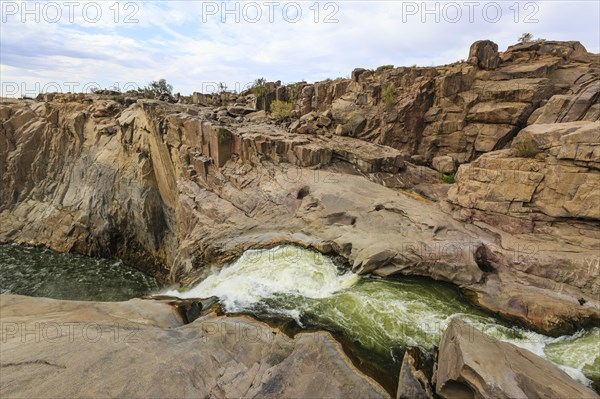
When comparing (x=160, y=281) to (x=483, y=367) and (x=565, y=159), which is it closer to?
(x=483, y=367)

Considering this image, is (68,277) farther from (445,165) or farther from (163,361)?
(445,165)

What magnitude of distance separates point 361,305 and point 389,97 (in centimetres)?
2199

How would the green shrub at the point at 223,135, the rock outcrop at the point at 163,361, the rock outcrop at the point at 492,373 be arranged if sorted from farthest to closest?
the green shrub at the point at 223,135 → the rock outcrop at the point at 163,361 → the rock outcrop at the point at 492,373

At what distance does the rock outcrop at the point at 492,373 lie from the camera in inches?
215

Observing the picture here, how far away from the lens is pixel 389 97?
89.5ft

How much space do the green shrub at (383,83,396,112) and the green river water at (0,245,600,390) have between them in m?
19.1

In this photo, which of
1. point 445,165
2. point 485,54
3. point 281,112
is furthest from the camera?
point 485,54

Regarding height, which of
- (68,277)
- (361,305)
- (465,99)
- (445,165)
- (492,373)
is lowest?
(68,277)

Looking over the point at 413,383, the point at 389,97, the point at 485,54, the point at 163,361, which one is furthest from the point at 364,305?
the point at 485,54

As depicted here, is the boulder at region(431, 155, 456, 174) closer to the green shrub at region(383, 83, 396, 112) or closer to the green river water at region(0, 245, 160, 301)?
the green shrub at region(383, 83, 396, 112)

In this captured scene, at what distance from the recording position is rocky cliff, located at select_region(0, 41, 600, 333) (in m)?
11.9

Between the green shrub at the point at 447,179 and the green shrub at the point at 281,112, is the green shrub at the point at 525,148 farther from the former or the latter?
the green shrub at the point at 281,112

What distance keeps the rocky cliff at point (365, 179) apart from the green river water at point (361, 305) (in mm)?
671

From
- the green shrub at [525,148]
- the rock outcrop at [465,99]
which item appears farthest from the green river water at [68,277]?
the green shrub at [525,148]
